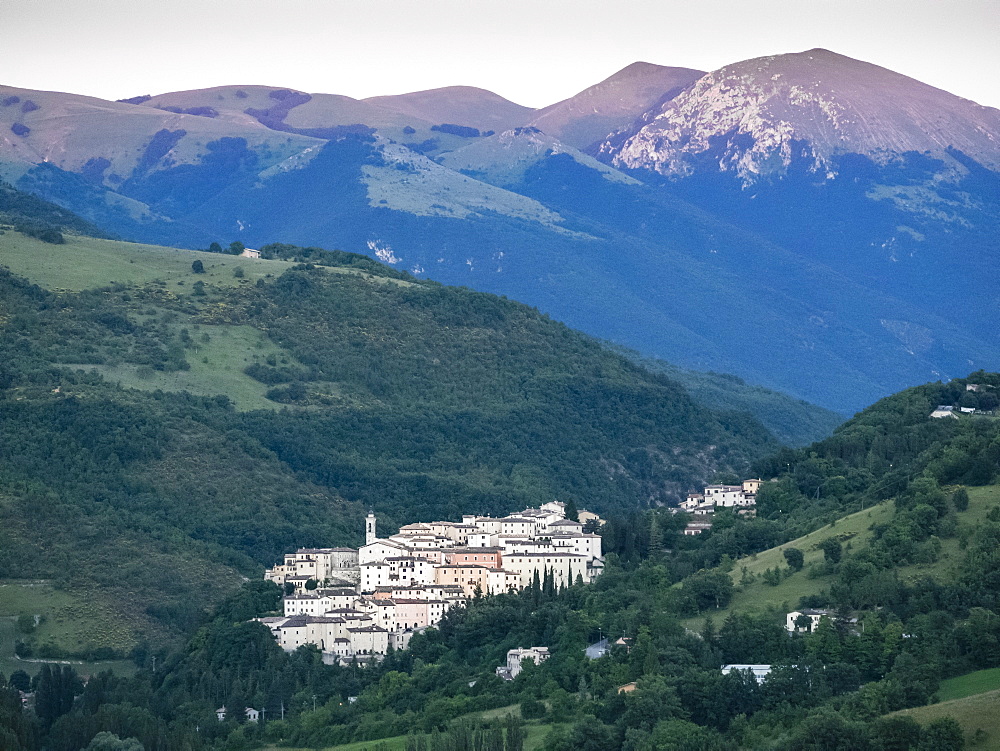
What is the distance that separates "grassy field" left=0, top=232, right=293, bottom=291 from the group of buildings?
206ft

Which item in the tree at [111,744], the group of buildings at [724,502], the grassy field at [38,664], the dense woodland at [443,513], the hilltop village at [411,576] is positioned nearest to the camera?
the dense woodland at [443,513]

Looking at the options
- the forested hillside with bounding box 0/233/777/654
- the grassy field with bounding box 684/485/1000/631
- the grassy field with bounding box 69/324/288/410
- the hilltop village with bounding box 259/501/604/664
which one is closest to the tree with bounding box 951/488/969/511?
the grassy field with bounding box 684/485/1000/631

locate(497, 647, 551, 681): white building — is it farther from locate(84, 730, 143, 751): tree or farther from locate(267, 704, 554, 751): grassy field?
locate(84, 730, 143, 751): tree

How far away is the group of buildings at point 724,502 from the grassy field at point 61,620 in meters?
28.2

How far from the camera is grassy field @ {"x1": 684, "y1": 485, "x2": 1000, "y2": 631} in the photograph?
84.8 m

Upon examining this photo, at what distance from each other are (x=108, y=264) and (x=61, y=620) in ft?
209

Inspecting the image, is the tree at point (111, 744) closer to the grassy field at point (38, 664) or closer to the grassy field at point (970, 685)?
the grassy field at point (38, 664)

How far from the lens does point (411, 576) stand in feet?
321

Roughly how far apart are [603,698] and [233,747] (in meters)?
15.7

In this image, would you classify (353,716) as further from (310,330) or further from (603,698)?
(310,330)

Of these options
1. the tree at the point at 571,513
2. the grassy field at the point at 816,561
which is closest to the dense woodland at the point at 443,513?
the grassy field at the point at 816,561

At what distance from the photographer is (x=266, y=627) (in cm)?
9550

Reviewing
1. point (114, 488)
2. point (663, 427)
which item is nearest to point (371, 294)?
point (663, 427)

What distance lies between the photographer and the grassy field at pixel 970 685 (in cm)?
7088
